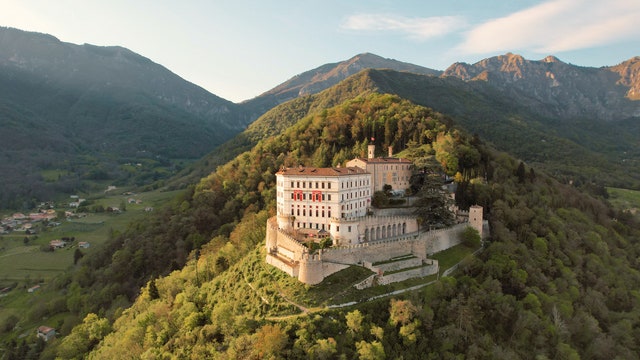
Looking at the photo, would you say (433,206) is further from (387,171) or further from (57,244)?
(57,244)

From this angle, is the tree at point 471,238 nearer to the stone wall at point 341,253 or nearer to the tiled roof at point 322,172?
the stone wall at point 341,253

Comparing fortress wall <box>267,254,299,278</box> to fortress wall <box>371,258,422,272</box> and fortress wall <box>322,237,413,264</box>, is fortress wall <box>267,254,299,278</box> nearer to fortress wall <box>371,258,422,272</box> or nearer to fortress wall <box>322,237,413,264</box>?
fortress wall <box>322,237,413,264</box>

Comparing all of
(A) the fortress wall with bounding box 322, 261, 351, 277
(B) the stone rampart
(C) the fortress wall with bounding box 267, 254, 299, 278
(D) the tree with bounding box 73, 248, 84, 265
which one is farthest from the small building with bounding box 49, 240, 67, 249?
(B) the stone rampart

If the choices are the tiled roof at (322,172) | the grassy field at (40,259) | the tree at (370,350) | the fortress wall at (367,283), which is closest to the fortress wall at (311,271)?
the fortress wall at (367,283)

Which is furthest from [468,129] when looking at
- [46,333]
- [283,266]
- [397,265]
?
[46,333]

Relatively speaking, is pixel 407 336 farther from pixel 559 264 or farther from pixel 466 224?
pixel 559 264

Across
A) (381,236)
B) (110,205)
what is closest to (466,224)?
(381,236)
